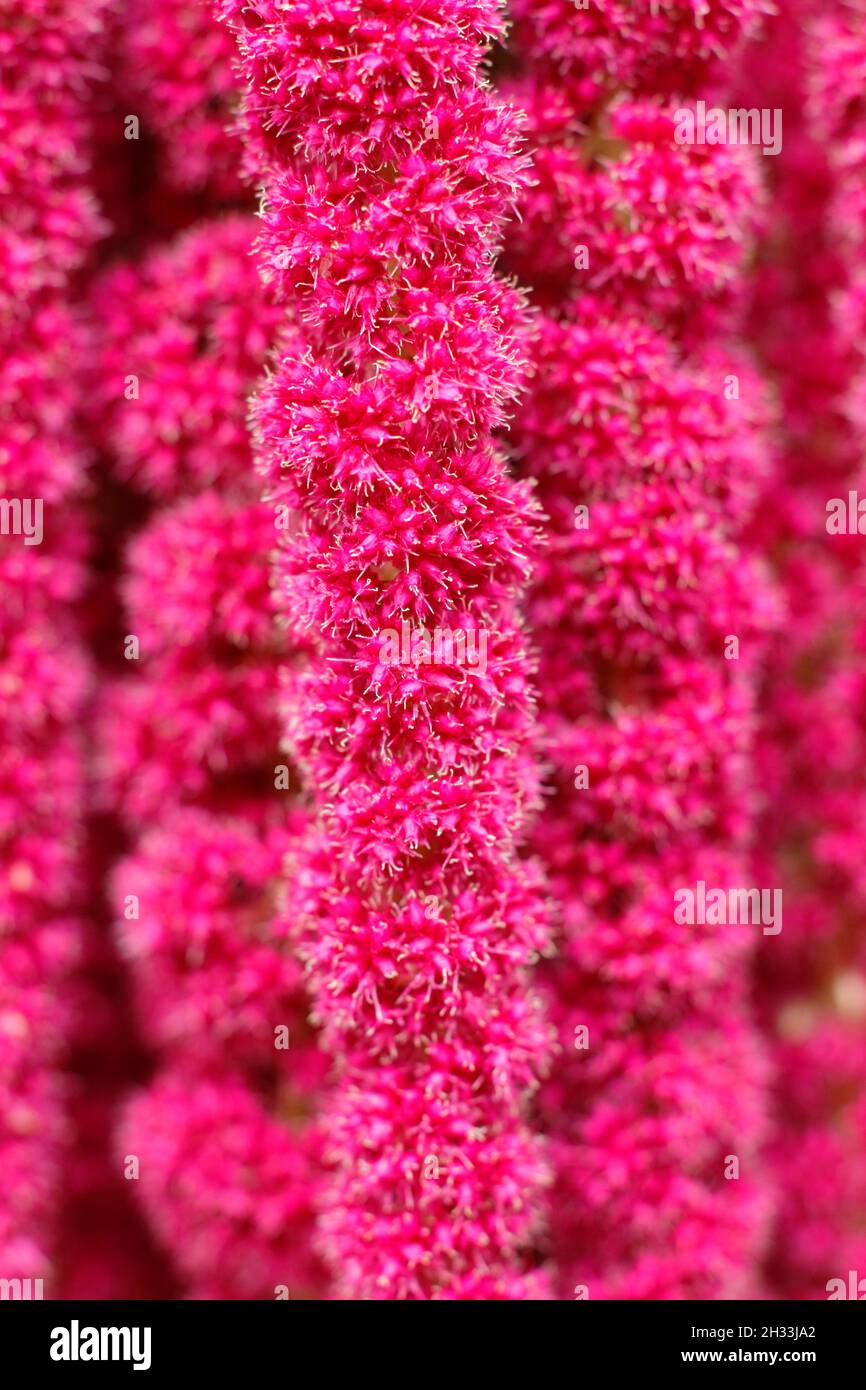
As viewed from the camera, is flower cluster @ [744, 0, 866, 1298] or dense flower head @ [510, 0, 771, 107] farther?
flower cluster @ [744, 0, 866, 1298]

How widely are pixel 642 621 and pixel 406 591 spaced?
1.36ft

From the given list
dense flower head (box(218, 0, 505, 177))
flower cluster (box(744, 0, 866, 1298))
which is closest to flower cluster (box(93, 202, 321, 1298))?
dense flower head (box(218, 0, 505, 177))

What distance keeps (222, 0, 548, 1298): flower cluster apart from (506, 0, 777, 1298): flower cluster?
16cm

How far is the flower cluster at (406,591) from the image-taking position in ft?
Result: 5.28

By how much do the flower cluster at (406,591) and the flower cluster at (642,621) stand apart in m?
0.16

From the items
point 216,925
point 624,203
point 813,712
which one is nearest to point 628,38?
point 624,203

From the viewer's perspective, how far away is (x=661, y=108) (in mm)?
1890

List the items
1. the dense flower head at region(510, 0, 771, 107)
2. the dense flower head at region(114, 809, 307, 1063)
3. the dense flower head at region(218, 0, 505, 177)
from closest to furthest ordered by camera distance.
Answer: the dense flower head at region(218, 0, 505, 177)
the dense flower head at region(510, 0, 771, 107)
the dense flower head at region(114, 809, 307, 1063)

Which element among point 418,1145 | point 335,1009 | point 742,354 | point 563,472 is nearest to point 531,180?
point 563,472

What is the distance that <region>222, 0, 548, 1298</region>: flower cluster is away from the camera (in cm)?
161

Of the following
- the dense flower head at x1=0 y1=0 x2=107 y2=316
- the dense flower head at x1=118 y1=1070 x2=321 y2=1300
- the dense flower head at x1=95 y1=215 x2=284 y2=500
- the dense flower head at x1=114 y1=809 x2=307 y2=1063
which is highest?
the dense flower head at x1=0 y1=0 x2=107 y2=316

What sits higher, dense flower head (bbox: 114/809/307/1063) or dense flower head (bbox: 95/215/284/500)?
dense flower head (bbox: 95/215/284/500)

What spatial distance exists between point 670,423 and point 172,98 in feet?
2.61

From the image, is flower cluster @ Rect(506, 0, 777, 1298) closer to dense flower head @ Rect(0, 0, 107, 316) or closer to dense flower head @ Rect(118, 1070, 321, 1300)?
dense flower head @ Rect(118, 1070, 321, 1300)
